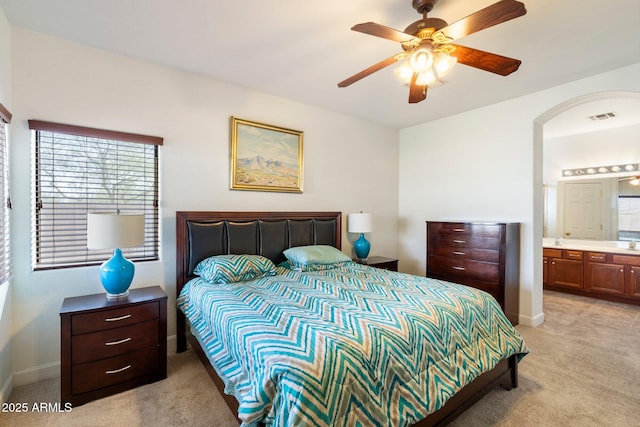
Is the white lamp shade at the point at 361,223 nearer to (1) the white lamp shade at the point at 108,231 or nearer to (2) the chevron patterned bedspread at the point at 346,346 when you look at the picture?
(2) the chevron patterned bedspread at the point at 346,346

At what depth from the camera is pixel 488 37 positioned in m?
2.31

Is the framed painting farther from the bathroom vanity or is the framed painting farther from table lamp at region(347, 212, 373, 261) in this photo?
the bathroom vanity

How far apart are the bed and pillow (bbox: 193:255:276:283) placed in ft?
0.25

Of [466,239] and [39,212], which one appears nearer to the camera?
[39,212]

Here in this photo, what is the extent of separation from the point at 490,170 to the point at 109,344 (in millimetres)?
4325

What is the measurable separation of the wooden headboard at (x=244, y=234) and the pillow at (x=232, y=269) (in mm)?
155

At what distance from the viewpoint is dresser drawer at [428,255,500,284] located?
10.9ft

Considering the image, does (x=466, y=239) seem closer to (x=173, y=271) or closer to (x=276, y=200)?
(x=276, y=200)

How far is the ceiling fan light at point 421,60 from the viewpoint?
189 cm

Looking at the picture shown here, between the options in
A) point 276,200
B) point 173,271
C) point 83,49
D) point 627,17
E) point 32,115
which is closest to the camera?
point 627,17

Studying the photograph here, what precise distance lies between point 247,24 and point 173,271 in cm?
224

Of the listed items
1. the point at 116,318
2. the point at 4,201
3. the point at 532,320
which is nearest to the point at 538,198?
the point at 532,320

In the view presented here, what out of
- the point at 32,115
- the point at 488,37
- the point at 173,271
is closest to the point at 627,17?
the point at 488,37

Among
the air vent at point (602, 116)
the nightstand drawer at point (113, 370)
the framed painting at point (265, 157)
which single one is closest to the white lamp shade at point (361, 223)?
the framed painting at point (265, 157)
